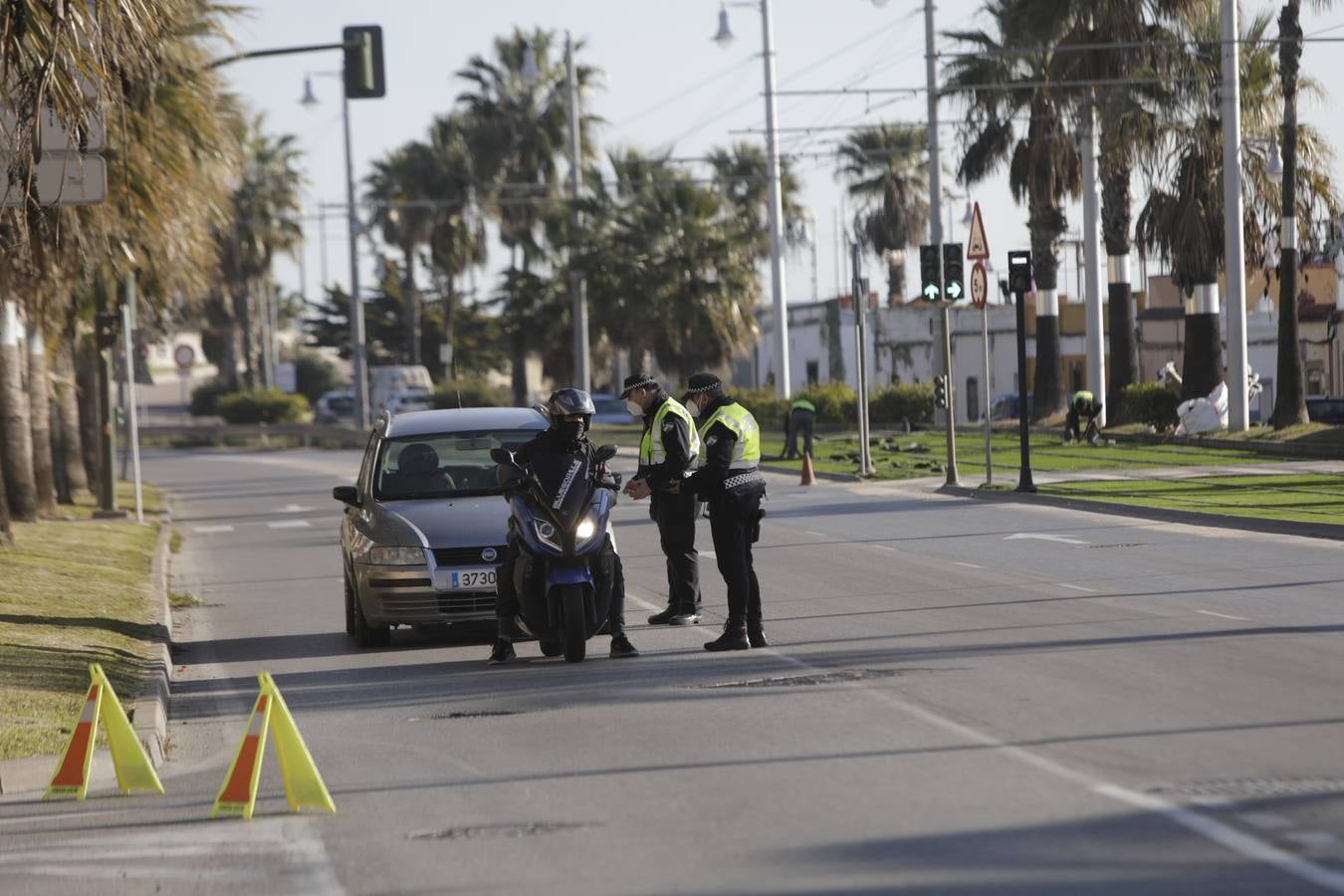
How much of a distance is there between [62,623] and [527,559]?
5090 millimetres

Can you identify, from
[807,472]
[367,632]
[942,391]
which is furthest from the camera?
[807,472]

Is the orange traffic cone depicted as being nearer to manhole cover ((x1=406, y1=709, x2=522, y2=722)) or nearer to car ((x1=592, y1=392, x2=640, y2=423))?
manhole cover ((x1=406, y1=709, x2=522, y2=722))

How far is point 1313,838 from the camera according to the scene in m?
6.69

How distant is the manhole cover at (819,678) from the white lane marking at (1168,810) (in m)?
1.06

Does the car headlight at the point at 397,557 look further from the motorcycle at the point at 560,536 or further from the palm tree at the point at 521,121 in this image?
the palm tree at the point at 521,121

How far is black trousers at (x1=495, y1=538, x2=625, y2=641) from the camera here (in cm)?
1216

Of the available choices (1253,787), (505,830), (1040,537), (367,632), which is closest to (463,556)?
(367,632)

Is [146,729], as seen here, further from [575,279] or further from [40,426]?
[575,279]

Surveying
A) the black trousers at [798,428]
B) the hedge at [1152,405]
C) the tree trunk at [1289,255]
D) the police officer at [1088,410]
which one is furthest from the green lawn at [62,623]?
the hedge at [1152,405]

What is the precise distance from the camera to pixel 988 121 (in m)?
46.3

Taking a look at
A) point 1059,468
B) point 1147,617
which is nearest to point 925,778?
point 1147,617

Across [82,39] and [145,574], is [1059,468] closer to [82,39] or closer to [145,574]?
[145,574]

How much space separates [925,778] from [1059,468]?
26.3m

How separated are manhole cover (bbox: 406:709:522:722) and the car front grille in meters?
2.56
